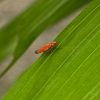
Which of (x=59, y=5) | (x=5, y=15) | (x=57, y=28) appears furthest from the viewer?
(x=5, y=15)

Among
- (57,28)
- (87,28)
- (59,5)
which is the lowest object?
(87,28)

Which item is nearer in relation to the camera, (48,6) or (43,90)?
(43,90)

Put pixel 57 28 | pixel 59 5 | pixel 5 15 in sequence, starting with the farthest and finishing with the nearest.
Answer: pixel 5 15 < pixel 57 28 < pixel 59 5

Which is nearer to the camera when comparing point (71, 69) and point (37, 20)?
point (71, 69)

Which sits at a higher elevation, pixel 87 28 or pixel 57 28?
pixel 57 28

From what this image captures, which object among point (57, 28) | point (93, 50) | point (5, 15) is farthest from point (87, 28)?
point (5, 15)

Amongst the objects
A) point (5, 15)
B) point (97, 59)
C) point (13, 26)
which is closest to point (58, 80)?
point (97, 59)

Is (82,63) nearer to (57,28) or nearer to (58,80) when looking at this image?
(58,80)

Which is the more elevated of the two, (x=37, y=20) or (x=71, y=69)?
(x=37, y=20)
